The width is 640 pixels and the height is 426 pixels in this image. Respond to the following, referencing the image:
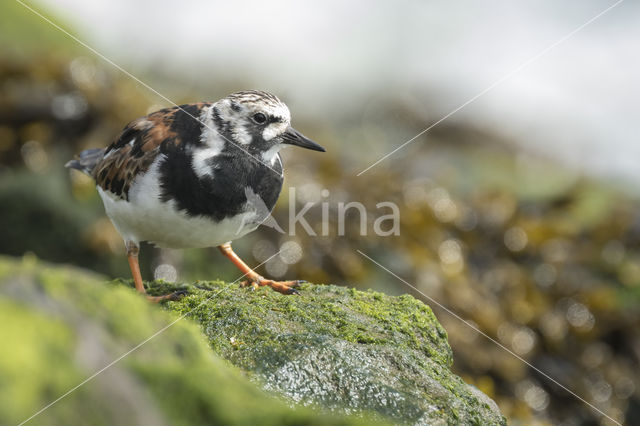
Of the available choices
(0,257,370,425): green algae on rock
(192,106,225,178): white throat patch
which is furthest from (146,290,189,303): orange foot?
(0,257,370,425): green algae on rock

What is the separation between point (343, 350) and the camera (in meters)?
2.80

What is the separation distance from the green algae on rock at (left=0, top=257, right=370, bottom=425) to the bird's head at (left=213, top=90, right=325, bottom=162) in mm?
1972

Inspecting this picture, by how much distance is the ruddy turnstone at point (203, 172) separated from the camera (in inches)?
141

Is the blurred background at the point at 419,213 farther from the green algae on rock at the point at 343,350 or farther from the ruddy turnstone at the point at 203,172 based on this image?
the green algae on rock at the point at 343,350

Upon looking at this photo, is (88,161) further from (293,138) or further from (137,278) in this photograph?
(293,138)

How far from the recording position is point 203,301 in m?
3.37

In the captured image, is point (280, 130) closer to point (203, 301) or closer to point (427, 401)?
point (203, 301)

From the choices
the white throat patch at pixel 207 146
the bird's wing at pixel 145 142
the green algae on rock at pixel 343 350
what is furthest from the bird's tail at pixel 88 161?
the green algae on rock at pixel 343 350

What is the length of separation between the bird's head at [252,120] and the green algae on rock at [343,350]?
0.93 meters

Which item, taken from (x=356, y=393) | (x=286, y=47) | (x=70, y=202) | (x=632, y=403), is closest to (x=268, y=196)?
(x=356, y=393)

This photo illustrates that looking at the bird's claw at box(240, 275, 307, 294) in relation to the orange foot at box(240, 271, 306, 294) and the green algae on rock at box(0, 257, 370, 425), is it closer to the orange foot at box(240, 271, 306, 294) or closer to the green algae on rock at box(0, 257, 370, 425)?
the orange foot at box(240, 271, 306, 294)

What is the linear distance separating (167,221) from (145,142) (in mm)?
594

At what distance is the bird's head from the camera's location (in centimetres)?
378

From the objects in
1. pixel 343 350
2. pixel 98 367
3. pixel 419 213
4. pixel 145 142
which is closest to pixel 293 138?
pixel 145 142
